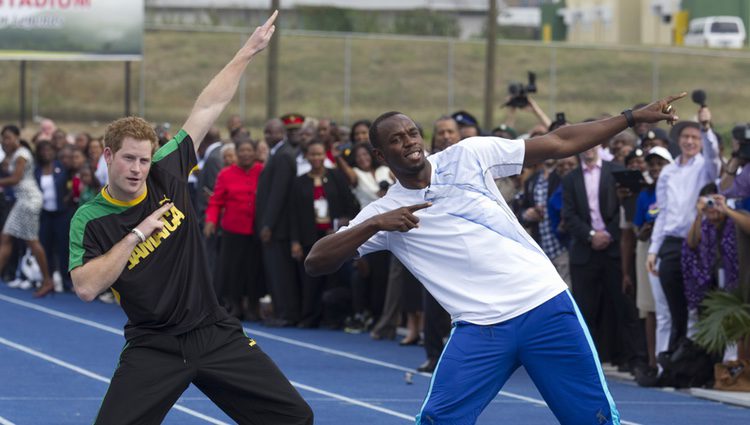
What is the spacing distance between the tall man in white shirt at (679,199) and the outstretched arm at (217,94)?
5.70m

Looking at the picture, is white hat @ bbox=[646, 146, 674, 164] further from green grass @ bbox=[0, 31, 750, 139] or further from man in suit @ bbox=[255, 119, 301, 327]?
green grass @ bbox=[0, 31, 750, 139]

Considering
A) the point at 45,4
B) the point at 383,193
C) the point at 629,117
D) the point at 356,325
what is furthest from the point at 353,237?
the point at 45,4

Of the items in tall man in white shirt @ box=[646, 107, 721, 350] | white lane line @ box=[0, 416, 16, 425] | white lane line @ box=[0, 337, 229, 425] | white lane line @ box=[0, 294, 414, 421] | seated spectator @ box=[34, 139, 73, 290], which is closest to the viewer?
white lane line @ box=[0, 416, 16, 425]

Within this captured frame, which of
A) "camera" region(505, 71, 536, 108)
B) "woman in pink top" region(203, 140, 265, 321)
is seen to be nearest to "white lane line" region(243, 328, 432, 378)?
"woman in pink top" region(203, 140, 265, 321)

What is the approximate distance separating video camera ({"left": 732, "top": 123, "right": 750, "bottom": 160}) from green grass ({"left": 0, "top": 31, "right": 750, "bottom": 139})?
30400 mm

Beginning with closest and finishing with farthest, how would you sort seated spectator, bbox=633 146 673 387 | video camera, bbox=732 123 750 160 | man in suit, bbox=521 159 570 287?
video camera, bbox=732 123 750 160 → seated spectator, bbox=633 146 673 387 → man in suit, bbox=521 159 570 287

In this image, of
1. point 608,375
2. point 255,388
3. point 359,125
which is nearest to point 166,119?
point 359,125

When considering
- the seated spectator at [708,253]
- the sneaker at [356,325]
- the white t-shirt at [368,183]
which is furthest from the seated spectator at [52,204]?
the seated spectator at [708,253]

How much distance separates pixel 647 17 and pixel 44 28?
42.7m

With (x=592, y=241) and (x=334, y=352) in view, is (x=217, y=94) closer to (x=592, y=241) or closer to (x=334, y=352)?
(x=592, y=241)

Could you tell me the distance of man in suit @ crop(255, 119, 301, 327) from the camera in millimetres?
16969

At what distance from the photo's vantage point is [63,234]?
2116 cm

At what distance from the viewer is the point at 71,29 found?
83.8ft

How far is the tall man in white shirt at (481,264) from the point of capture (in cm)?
672
